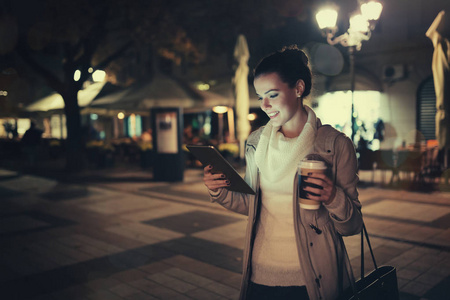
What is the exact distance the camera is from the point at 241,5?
15.8 meters

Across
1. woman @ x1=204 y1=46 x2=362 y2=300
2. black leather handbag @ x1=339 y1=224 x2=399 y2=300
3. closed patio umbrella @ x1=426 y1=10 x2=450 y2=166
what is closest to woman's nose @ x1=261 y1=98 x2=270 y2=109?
woman @ x1=204 y1=46 x2=362 y2=300

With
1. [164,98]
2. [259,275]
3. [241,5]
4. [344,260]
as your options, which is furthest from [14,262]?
[241,5]

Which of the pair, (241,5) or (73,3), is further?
(241,5)

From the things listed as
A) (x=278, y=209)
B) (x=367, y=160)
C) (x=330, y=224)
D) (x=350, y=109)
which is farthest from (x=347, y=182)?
(x=350, y=109)

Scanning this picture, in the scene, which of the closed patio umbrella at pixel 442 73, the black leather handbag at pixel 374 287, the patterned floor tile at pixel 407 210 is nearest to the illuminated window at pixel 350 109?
the closed patio umbrella at pixel 442 73

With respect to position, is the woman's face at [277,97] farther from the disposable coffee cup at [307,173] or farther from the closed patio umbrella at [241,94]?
the closed patio umbrella at [241,94]

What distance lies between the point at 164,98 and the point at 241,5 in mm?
5244

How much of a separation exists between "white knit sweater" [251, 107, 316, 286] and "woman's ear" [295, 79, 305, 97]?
12 cm

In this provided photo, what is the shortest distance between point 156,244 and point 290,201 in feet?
14.7

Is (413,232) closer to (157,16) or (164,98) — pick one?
(164,98)

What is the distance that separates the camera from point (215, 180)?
212 centimetres

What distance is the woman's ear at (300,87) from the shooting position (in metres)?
2.02

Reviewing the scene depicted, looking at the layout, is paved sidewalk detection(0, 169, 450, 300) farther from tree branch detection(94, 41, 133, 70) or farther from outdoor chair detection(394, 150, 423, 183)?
tree branch detection(94, 41, 133, 70)

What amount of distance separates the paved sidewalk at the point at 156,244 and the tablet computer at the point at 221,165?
8.49 feet
